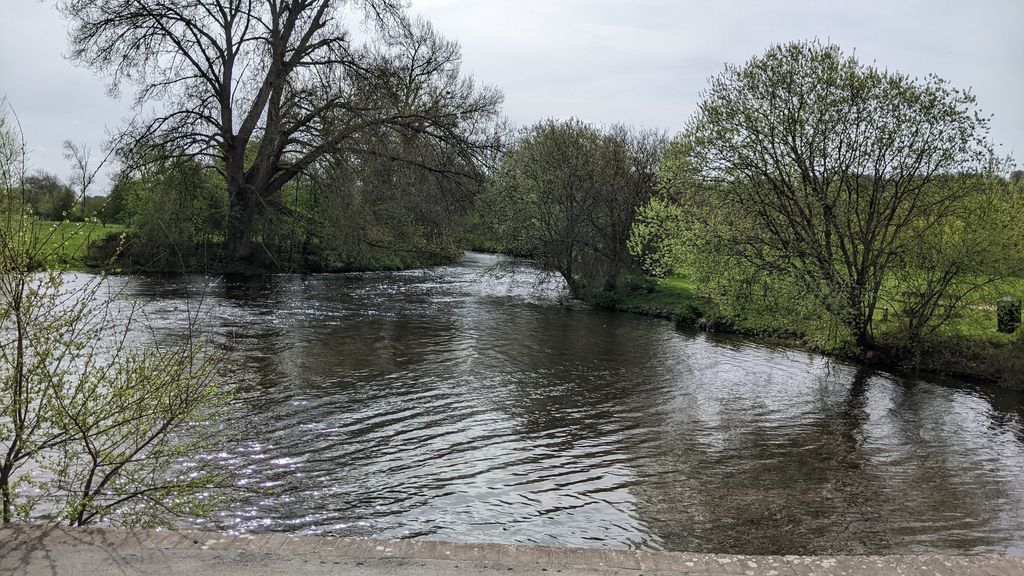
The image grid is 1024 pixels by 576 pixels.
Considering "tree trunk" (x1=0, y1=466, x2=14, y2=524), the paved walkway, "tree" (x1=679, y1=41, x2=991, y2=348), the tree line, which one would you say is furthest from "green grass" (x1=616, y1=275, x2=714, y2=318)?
"tree trunk" (x1=0, y1=466, x2=14, y2=524)

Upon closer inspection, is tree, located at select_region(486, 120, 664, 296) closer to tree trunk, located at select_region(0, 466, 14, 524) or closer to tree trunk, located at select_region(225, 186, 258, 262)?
tree trunk, located at select_region(225, 186, 258, 262)

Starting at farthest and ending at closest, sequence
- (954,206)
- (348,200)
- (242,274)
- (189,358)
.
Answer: (242,274) < (348,200) < (954,206) < (189,358)

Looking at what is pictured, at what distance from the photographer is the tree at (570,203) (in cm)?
3180

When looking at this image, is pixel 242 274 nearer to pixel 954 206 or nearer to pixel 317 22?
pixel 317 22

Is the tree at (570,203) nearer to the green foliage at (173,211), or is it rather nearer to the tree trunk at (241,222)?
the tree trunk at (241,222)

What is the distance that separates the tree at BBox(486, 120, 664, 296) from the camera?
104 ft

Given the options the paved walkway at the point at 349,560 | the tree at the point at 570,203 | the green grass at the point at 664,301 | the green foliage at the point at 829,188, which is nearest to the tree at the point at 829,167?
the green foliage at the point at 829,188

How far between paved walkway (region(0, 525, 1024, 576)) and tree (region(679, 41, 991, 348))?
15.7 m

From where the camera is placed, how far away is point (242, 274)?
33344 millimetres

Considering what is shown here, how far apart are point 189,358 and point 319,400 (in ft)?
21.8

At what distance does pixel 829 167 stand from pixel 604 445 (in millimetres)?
13991

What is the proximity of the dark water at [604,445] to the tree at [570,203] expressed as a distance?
11.2 meters

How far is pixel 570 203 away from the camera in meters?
32.0

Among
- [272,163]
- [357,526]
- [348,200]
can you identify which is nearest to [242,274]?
[272,163]
